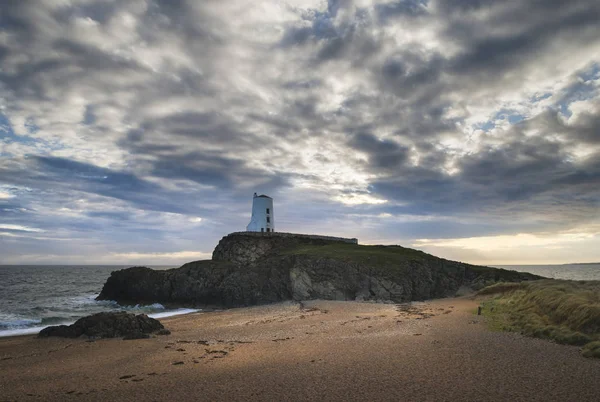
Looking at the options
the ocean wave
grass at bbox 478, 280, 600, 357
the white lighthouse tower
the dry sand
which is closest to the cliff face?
the ocean wave

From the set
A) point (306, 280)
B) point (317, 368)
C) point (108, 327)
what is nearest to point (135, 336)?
point (108, 327)

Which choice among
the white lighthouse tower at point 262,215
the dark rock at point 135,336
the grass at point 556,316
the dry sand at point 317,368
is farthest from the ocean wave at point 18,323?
the white lighthouse tower at point 262,215

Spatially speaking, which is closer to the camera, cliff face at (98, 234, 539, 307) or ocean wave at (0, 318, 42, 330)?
ocean wave at (0, 318, 42, 330)

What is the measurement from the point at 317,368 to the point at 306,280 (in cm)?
3367

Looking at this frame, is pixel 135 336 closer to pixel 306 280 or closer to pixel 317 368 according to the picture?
pixel 317 368

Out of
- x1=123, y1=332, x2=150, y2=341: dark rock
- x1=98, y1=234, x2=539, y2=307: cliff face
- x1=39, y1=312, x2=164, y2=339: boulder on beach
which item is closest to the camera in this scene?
x1=123, y1=332, x2=150, y2=341: dark rock

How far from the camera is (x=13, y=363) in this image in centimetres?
1702

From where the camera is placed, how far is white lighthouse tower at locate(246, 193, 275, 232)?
80688mm

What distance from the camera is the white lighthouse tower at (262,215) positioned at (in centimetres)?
8069

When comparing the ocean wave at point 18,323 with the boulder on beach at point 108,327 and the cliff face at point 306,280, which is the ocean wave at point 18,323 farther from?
the cliff face at point 306,280

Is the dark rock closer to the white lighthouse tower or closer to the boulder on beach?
the boulder on beach

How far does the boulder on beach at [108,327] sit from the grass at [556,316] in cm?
1973

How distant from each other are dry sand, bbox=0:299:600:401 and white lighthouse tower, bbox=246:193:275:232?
2341 inches

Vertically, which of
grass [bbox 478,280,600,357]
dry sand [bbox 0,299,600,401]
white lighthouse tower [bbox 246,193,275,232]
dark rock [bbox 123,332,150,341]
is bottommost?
dark rock [bbox 123,332,150,341]
